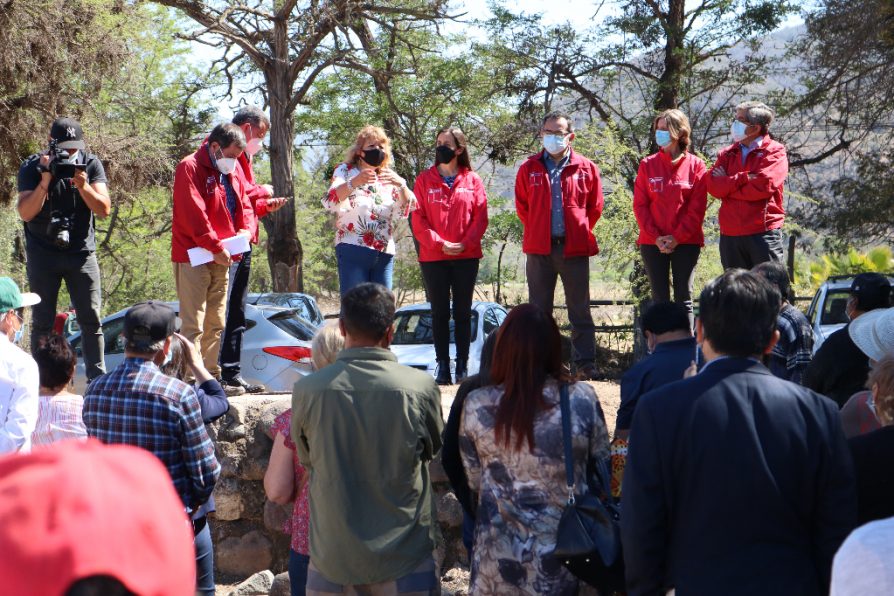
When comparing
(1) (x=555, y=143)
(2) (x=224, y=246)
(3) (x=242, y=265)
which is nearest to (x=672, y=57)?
(1) (x=555, y=143)

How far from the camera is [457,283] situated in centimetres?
741

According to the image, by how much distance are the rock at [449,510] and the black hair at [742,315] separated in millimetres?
3483

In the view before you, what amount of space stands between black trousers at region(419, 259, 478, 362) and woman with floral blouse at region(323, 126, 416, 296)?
491 mm

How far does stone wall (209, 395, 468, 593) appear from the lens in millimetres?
6422

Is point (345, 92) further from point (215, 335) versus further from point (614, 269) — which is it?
point (215, 335)

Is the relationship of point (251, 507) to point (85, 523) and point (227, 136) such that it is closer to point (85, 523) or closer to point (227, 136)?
point (227, 136)

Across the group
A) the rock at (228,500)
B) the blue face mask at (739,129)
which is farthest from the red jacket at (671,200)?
the rock at (228,500)

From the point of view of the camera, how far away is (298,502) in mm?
4309

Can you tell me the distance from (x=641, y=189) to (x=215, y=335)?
3468 mm

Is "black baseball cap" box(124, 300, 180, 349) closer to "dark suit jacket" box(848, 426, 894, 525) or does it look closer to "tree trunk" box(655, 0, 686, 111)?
"dark suit jacket" box(848, 426, 894, 525)

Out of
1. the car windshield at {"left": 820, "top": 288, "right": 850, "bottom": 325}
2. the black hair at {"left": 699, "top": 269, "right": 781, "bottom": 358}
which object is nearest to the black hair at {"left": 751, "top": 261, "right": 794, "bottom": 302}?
the black hair at {"left": 699, "top": 269, "right": 781, "bottom": 358}

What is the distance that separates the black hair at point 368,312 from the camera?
3895 mm

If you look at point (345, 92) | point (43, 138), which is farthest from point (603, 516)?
point (345, 92)

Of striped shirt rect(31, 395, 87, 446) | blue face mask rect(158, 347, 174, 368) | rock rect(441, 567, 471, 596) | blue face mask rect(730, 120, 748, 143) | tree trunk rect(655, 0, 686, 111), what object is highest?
tree trunk rect(655, 0, 686, 111)
